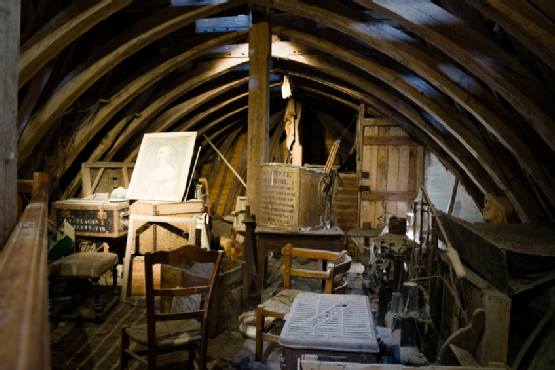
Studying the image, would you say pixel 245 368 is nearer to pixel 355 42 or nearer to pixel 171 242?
pixel 171 242

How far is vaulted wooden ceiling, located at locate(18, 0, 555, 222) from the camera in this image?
3.26 m

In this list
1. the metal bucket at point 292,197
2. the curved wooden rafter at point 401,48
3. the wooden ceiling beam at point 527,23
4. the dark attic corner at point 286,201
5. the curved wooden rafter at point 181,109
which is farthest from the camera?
the curved wooden rafter at point 181,109

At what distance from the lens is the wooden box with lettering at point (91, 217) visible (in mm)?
4980

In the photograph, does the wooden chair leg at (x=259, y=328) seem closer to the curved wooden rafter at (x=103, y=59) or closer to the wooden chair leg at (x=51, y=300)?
the wooden chair leg at (x=51, y=300)

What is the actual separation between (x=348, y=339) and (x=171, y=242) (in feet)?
13.4

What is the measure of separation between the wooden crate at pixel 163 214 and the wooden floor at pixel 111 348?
1.14 m

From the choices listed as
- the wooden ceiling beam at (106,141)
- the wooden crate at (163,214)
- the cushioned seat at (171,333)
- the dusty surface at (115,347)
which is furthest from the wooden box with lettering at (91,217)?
the cushioned seat at (171,333)

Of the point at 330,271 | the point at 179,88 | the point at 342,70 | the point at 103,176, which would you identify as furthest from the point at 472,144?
the point at 103,176

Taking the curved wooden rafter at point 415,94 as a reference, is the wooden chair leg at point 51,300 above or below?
below

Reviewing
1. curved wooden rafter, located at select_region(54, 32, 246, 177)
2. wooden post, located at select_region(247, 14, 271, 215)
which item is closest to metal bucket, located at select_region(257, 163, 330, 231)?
wooden post, located at select_region(247, 14, 271, 215)

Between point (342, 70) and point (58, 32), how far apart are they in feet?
13.0

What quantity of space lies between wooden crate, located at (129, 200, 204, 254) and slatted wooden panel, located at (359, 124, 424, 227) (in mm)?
3386

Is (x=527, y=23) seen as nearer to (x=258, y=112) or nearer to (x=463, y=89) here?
(x=463, y=89)

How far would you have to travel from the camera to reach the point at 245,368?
324 cm
